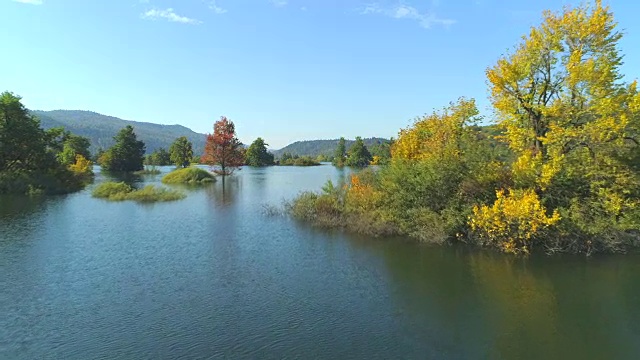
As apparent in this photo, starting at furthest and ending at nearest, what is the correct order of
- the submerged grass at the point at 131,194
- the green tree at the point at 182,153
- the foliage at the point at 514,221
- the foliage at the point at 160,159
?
1. the foliage at the point at 160,159
2. the green tree at the point at 182,153
3. the submerged grass at the point at 131,194
4. the foliage at the point at 514,221

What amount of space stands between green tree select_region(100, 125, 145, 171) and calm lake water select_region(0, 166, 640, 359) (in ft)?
260

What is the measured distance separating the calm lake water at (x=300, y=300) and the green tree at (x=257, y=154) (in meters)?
110

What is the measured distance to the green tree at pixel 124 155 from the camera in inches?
3866

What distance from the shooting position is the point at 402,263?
64.2 ft

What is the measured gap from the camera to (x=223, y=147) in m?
71.9

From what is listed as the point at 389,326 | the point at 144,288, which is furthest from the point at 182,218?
the point at 389,326

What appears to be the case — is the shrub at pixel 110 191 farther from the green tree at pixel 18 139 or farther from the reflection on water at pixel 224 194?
the green tree at pixel 18 139

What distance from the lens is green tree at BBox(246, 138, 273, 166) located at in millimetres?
135500

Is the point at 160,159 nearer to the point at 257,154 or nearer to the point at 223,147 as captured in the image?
the point at 257,154

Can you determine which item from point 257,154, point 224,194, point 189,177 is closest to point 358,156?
point 257,154

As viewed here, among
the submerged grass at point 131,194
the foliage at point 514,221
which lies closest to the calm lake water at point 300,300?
the foliage at point 514,221

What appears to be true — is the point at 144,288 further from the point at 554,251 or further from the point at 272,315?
the point at 554,251

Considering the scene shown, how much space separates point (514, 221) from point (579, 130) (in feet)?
18.3

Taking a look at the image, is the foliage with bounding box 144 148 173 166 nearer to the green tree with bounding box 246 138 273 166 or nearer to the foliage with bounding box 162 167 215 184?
the green tree with bounding box 246 138 273 166
